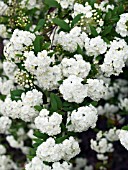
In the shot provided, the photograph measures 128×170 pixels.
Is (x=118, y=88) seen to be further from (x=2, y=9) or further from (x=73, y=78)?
(x=73, y=78)

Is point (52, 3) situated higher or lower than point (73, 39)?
higher

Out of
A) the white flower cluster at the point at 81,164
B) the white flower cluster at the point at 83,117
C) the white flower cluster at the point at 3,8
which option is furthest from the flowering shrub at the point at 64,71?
the white flower cluster at the point at 81,164

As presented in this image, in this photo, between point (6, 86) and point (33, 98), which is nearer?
point (33, 98)

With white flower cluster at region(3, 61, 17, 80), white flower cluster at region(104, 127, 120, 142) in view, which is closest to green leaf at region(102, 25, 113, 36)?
white flower cluster at region(3, 61, 17, 80)

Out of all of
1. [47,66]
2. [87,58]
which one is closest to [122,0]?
[87,58]

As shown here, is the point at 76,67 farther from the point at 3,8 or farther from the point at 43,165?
the point at 3,8

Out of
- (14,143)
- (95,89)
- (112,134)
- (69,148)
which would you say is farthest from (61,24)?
(14,143)
